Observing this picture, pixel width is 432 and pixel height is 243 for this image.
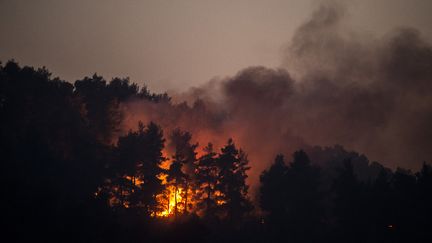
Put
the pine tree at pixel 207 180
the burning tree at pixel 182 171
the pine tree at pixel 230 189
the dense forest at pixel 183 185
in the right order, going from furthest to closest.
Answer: the pine tree at pixel 207 180 < the pine tree at pixel 230 189 < the burning tree at pixel 182 171 < the dense forest at pixel 183 185

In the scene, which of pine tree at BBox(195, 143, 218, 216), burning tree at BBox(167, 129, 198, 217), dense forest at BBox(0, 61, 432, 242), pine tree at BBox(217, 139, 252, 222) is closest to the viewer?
dense forest at BBox(0, 61, 432, 242)

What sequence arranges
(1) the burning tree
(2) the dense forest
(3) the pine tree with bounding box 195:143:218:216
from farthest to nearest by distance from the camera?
(3) the pine tree with bounding box 195:143:218:216, (1) the burning tree, (2) the dense forest

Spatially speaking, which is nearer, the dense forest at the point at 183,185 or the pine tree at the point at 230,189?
the dense forest at the point at 183,185

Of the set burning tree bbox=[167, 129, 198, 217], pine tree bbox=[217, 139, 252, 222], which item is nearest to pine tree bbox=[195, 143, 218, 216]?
pine tree bbox=[217, 139, 252, 222]

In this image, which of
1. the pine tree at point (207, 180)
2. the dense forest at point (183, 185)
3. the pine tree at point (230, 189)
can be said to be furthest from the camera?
the pine tree at point (207, 180)

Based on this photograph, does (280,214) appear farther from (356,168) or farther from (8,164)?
(356,168)

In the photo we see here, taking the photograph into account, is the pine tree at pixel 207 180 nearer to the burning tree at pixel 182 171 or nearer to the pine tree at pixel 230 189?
the pine tree at pixel 230 189

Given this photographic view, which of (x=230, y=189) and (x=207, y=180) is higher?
(x=207, y=180)

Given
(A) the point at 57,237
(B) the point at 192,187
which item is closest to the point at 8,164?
(A) the point at 57,237

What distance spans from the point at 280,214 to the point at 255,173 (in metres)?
30.8

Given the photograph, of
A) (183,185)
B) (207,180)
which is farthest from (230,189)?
(183,185)

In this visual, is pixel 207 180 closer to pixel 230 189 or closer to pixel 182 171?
pixel 230 189

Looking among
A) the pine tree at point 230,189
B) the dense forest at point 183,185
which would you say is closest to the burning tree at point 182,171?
the dense forest at point 183,185

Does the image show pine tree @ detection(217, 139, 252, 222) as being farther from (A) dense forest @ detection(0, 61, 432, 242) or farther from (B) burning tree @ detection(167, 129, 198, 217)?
(B) burning tree @ detection(167, 129, 198, 217)
